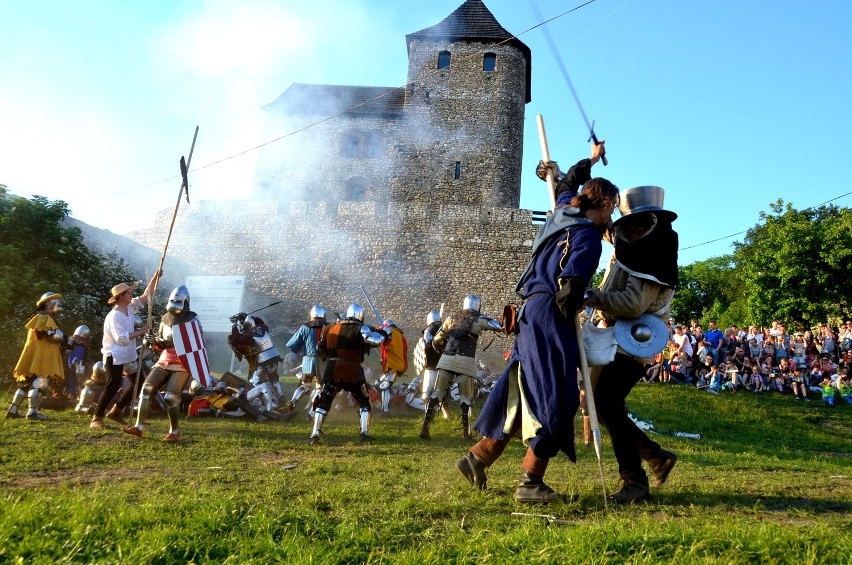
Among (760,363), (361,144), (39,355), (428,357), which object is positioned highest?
(361,144)

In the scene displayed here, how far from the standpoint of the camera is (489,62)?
1270 inches

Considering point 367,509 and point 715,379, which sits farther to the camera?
point 715,379

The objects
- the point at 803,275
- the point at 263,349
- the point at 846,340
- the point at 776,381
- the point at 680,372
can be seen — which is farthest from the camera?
the point at 803,275

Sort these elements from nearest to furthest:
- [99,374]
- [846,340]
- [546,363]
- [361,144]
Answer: [546,363] < [99,374] < [846,340] < [361,144]

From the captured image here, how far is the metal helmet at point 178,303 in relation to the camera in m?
6.54

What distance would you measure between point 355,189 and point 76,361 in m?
24.0

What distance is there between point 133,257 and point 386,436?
1953 cm

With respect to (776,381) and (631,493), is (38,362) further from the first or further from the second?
(776,381)

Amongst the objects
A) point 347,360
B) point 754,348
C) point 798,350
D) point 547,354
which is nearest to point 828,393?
point 798,350

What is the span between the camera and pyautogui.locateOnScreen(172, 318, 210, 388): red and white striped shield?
21.0 ft

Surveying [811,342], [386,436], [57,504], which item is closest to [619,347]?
[57,504]

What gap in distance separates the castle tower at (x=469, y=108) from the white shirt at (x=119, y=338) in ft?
81.9

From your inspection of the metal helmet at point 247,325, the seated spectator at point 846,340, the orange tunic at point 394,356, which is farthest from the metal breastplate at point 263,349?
the seated spectator at point 846,340

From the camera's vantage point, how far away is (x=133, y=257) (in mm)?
23531
